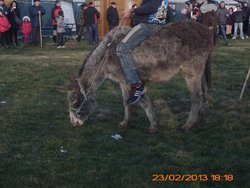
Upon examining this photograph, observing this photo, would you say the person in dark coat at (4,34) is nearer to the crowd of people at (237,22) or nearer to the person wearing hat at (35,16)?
the person wearing hat at (35,16)

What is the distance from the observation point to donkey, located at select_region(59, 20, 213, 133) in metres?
7.59

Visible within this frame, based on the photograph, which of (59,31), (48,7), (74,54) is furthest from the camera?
(48,7)

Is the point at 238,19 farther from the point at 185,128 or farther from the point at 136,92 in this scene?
the point at 136,92

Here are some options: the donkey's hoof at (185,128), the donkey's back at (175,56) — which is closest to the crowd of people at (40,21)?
the donkey's back at (175,56)

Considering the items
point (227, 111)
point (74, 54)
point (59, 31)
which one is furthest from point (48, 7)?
point (227, 111)

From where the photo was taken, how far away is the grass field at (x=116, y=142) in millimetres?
5637

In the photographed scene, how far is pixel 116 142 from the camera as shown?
23.5 feet

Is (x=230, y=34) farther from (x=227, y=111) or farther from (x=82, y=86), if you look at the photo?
(x=82, y=86)

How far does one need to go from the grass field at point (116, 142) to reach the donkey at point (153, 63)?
0.40m

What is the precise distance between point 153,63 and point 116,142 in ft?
4.92

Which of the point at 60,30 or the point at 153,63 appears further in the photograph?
the point at 60,30

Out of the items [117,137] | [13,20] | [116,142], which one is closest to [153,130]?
[117,137]

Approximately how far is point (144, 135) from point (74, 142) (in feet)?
3.96

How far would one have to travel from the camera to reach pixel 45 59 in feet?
57.3
